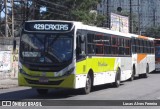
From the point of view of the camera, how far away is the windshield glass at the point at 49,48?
1769 cm

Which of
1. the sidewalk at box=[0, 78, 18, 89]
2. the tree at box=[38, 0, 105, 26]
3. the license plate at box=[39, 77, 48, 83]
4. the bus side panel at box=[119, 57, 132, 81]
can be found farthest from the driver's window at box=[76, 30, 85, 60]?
the tree at box=[38, 0, 105, 26]

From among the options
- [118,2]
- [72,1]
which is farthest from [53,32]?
[118,2]

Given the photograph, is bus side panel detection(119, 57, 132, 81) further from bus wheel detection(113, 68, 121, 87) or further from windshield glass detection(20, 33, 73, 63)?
windshield glass detection(20, 33, 73, 63)

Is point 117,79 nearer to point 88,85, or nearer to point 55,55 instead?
point 88,85

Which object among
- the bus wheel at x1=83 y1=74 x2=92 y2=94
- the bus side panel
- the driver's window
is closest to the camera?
the driver's window

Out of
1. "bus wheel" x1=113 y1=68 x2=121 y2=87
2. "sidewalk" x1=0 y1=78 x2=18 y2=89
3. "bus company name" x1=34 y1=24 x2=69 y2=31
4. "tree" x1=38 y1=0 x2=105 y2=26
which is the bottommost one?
"sidewalk" x1=0 y1=78 x2=18 y2=89

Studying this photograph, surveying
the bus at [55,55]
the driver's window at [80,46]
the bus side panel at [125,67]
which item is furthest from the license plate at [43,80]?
the bus side panel at [125,67]

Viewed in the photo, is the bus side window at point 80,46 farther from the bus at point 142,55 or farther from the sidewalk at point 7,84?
the bus at point 142,55

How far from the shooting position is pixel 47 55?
58.0ft

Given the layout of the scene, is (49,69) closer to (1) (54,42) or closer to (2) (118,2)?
(1) (54,42)

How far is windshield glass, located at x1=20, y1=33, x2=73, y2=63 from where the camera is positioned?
17688 millimetres

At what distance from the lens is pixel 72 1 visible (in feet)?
183

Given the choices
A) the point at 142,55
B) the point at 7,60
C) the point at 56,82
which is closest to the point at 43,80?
the point at 56,82

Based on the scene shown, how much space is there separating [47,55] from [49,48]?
30cm
